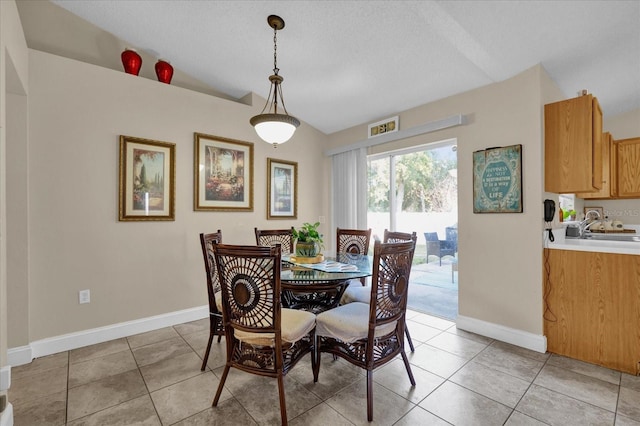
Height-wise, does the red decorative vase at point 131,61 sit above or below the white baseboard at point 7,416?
above

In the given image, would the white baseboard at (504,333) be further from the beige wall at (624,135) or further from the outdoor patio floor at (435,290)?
the beige wall at (624,135)

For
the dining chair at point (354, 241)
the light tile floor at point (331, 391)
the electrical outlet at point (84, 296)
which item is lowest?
the light tile floor at point (331, 391)

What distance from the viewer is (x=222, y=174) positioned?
3516mm

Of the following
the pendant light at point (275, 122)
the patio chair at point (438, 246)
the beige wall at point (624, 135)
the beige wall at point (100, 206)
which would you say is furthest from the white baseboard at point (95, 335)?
the beige wall at point (624, 135)

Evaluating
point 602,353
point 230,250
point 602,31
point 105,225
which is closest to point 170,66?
point 105,225

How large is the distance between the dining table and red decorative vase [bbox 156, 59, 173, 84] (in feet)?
8.05

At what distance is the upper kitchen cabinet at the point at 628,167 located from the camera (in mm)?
3652

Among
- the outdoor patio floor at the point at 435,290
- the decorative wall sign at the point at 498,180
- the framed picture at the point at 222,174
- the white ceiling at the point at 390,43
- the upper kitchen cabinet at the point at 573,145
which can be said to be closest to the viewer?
the white ceiling at the point at 390,43

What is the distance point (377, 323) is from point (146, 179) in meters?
2.72

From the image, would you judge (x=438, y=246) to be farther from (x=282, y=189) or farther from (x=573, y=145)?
(x=282, y=189)

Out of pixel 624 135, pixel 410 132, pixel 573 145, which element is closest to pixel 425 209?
pixel 410 132

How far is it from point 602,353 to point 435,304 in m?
1.59

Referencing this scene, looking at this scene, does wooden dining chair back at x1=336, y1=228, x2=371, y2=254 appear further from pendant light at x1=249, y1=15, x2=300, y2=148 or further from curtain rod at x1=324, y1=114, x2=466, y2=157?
pendant light at x1=249, y1=15, x2=300, y2=148

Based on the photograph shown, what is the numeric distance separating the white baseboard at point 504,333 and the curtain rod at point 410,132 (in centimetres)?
203
